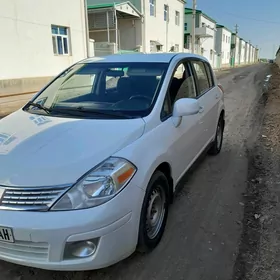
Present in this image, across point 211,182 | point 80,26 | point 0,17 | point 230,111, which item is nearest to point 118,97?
point 211,182

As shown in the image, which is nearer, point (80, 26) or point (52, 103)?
point (52, 103)

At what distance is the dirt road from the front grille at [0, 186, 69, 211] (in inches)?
32.5

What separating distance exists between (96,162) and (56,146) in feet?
1.36

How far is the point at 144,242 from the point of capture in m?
2.52

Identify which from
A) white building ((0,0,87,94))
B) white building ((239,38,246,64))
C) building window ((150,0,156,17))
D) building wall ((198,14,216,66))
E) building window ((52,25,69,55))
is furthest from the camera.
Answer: white building ((239,38,246,64))

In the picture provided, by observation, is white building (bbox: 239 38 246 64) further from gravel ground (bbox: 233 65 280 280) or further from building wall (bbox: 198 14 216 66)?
gravel ground (bbox: 233 65 280 280)

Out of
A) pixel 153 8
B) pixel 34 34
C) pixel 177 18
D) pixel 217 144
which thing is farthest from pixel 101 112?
pixel 177 18

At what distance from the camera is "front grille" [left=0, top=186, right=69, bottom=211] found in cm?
199

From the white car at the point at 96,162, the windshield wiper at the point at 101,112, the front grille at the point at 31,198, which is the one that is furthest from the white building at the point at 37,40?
the front grille at the point at 31,198

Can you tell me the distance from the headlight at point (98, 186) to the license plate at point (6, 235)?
1.09ft

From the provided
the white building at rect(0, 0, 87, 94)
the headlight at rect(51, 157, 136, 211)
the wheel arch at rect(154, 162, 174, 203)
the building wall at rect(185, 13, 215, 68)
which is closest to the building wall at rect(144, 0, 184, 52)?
the building wall at rect(185, 13, 215, 68)

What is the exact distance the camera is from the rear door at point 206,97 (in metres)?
4.16

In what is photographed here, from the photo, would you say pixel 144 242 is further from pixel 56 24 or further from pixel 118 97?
pixel 56 24

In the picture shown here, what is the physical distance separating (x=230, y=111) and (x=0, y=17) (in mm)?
10015
